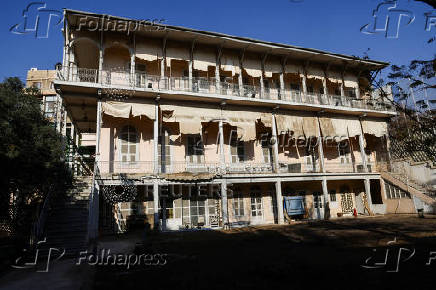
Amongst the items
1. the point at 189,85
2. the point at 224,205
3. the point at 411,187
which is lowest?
the point at 224,205

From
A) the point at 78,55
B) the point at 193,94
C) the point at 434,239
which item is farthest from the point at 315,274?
the point at 78,55

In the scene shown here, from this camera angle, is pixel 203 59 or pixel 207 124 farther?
pixel 207 124

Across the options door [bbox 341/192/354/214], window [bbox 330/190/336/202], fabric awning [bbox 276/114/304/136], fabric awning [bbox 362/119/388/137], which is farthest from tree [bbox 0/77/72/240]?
fabric awning [bbox 362/119/388/137]

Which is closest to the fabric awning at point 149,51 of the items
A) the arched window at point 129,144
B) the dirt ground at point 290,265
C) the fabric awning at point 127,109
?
the fabric awning at point 127,109

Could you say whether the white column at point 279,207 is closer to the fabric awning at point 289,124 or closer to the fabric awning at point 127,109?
the fabric awning at point 289,124

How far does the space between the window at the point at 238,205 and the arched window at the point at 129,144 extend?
623 cm

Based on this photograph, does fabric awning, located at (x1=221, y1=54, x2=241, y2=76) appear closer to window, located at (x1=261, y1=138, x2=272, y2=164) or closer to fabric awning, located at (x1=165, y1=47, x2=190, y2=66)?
fabric awning, located at (x1=165, y1=47, x2=190, y2=66)

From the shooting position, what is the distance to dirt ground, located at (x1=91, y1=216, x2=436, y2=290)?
507 centimetres

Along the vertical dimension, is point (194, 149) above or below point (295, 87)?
below

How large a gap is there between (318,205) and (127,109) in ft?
44.9

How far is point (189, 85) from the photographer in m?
15.3

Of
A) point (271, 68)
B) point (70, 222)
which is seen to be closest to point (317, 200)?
point (271, 68)

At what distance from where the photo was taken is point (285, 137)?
18266mm

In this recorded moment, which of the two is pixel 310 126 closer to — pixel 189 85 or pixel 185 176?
pixel 189 85
